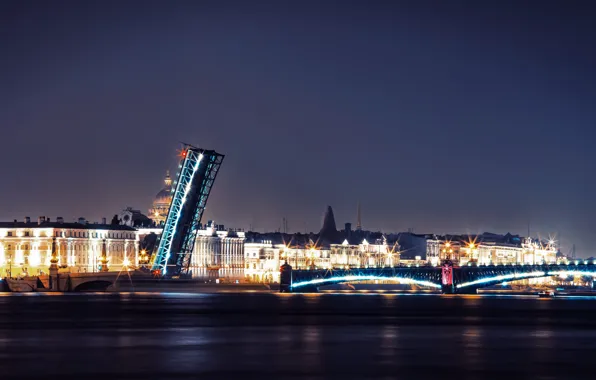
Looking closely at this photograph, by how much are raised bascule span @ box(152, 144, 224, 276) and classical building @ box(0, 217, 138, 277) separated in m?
28.0

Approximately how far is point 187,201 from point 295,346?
2329 inches

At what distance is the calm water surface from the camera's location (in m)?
29.9

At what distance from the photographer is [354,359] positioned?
3262 cm

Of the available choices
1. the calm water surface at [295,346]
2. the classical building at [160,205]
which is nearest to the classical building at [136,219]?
the classical building at [160,205]

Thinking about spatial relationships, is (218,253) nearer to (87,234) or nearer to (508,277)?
(87,234)

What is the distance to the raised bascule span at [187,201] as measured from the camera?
93062 mm

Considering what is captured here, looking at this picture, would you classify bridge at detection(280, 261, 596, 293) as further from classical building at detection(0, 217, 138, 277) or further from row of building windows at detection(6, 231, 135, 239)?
row of building windows at detection(6, 231, 135, 239)

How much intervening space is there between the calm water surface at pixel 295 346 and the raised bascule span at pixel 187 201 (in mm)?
35322

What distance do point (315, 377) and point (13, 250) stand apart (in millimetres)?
112959

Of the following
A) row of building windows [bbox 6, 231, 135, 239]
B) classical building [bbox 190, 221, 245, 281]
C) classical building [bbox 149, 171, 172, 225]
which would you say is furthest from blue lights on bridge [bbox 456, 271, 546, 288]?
classical building [bbox 149, 171, 172, 225]

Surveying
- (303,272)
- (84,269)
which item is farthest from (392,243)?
(303,272)

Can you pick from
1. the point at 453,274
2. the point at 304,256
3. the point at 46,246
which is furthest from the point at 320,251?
the point at 453,274

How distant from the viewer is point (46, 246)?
451 ft

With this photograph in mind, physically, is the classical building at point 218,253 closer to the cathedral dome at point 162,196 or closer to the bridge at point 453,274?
the cathedral dome at point 162,196
